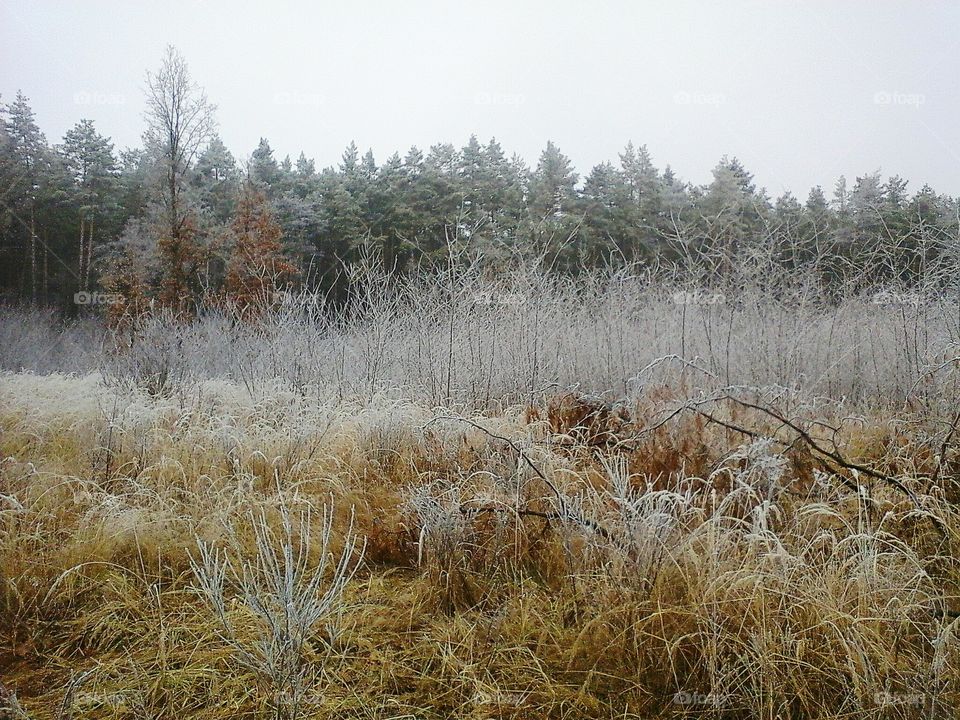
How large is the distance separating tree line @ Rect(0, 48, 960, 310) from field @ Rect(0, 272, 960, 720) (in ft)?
5.48

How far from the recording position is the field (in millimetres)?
1289

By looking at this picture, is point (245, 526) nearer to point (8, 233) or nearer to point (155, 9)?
point (155, 9)

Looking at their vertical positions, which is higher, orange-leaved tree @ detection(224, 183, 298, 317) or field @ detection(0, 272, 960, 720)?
orange-leaved tree @ detection(224, 183, 298, 317)

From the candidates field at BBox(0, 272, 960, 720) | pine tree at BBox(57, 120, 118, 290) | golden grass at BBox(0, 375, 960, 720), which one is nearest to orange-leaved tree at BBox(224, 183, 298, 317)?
pine tree at BBox(57, 120, 118, 290)

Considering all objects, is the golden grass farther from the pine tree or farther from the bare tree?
the pine tree

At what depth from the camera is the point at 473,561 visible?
1882mm

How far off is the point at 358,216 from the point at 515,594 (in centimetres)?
1396

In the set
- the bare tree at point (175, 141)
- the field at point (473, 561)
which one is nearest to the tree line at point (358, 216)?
the bare tree at point (175, 141)

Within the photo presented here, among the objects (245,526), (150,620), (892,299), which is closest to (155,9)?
(245,526)

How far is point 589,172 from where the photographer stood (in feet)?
45.2

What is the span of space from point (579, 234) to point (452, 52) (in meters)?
7.69

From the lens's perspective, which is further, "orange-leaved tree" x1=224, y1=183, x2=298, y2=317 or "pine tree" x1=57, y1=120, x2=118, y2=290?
"orange-leaved tree" x1=224, y1=183, x2=298, y2=317

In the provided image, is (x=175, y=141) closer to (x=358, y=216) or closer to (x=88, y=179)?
(x=88, y=179)

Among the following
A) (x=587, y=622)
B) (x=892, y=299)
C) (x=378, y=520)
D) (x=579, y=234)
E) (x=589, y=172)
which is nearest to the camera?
(x=587, y=622)
